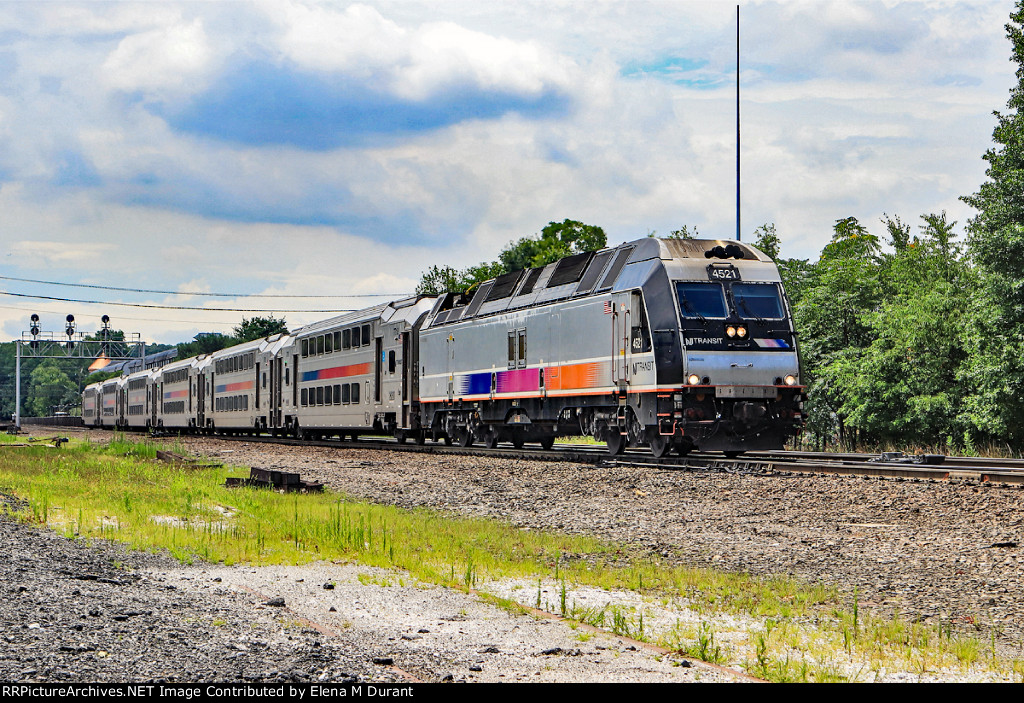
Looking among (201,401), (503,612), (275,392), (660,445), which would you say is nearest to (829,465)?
(660,445)

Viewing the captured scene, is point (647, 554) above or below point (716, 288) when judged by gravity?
below

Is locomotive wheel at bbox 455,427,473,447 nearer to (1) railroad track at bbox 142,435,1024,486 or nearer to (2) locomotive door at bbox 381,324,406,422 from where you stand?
(1) railroad track at bbox 142,435,1024,486

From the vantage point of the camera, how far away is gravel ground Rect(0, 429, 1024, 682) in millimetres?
5906

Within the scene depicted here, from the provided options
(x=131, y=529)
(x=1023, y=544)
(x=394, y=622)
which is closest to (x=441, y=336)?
(x=131, y=529)

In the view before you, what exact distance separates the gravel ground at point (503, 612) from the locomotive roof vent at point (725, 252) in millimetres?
5160

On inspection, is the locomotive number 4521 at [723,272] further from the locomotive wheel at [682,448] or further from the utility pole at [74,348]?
the utility pole at [74,348]

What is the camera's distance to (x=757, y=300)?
65.6ft

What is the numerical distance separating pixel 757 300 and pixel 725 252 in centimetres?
130

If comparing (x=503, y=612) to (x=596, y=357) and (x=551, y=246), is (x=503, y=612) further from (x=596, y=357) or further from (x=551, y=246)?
(x=551, y=246)

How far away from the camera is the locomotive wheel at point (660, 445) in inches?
788

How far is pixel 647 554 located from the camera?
451 inches

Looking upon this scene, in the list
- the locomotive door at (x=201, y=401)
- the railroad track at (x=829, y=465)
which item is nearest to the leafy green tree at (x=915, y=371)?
the railroad track at (x=829, y=465)

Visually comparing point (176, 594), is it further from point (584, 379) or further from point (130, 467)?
point (130, 467)
